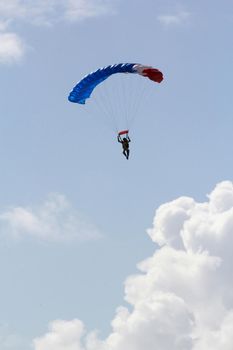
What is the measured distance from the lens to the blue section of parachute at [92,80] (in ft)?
465

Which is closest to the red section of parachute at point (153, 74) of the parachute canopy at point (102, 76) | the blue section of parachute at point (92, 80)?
the parachute canopy at point (102, 76)

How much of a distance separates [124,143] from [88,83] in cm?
838

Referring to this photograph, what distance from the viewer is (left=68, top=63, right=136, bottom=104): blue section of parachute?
141750 millimetres

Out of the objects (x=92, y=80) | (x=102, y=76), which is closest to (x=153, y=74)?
(x=102, y=76)

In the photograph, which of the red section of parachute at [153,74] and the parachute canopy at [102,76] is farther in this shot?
the red section of parachute at [153,74]

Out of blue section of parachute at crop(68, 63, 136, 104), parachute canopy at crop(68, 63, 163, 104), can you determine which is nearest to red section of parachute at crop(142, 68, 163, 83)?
parachute canopy at crop(68, 63, 163, 104)

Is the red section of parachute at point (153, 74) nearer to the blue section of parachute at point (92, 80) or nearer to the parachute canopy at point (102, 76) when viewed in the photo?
the parachute canopy at point (102, 76)

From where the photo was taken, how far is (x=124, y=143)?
142875 mm

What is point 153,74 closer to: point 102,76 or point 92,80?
point 102,76

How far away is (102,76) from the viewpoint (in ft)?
467

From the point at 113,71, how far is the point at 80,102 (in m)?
5.94

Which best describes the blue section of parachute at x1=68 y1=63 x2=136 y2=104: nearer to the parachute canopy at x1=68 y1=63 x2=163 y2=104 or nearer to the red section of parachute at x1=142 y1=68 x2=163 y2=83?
the parachute canopy at x1=68 y1=63 x2=163 y2=104

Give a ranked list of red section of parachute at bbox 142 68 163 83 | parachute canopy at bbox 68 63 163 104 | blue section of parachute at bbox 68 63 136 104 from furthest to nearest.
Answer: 1. red section of parachute at bbox 142 68 163 83
2. parachute canopy at bbox 68 63 163 104
3. blue section of parachute at bbox 68 63 136 104

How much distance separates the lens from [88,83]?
143000mm
